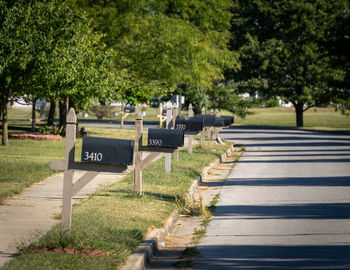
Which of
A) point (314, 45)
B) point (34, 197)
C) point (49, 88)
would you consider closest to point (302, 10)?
point (314, 45)

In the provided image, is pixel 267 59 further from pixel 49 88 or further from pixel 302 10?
pixel 49 88

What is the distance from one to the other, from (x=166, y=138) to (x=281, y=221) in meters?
2.67

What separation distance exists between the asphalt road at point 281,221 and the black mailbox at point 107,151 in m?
1.55

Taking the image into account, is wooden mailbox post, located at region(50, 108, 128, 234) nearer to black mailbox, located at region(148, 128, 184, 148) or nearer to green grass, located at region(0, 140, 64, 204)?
green grass, located at region(0, 140, 64, 204)

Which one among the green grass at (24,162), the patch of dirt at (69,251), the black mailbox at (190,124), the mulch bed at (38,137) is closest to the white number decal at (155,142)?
the green grass at (24,162)

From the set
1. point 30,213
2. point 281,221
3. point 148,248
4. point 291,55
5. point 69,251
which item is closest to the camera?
point 69,251

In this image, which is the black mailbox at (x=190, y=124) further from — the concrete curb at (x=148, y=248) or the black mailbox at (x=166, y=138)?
the concrete curb at (x=148, y=248)

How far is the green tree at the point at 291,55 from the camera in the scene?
161 ft

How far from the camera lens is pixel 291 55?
50000 mm

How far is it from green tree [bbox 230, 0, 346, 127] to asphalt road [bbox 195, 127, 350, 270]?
108 ft

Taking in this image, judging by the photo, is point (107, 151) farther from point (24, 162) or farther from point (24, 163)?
point (24, 162)

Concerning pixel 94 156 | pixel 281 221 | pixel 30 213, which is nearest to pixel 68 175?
pixel 94 156

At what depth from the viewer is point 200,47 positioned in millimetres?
26328

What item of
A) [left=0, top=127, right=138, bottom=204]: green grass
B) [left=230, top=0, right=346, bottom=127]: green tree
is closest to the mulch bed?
[left=0, top=127, right=138, bottom=204]: green grass
